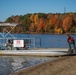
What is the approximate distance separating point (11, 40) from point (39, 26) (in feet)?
336

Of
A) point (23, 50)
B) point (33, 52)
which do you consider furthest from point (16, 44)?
point (33, 52)

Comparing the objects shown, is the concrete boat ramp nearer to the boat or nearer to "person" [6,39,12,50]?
the boat

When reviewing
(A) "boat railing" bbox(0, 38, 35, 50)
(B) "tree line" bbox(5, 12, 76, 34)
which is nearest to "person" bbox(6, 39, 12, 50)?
(A) "boat railing" bbox(0, 38, 35, 50)

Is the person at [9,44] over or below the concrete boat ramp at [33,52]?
over

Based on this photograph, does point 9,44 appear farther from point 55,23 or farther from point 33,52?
point 55,23

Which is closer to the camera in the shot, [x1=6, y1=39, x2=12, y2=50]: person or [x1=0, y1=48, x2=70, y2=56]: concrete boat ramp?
[x1=0, y1=48, x2=70, y2=56]: concrete boat ramp

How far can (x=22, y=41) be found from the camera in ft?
87.1

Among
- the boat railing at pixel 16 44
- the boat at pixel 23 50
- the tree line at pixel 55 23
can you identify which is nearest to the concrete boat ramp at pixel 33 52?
the boat at pixel 23 50

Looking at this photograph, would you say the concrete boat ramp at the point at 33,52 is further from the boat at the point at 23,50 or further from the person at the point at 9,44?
Answer: the person at the point at 9,44

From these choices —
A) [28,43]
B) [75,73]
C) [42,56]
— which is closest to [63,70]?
[75,73]

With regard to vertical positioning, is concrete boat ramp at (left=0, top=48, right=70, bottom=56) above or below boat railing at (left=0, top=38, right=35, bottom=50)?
below

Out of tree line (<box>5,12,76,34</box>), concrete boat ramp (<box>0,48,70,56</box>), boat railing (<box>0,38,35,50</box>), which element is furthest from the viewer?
tree line (<box>5,12,76,34</box>)

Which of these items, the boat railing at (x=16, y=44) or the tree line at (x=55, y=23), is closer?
the boat railing at (x=16, y=44)

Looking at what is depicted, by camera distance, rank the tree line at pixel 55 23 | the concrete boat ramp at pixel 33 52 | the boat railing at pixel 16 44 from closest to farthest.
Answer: the concrete boat ramp at pixel 33 52
the boat railing at pixel 16 44
the tree line at pixel 55 23
